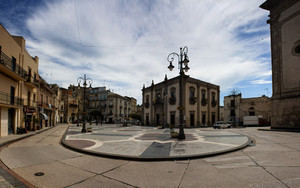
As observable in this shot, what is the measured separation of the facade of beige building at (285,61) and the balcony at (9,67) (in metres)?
30.1

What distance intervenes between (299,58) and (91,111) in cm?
6011

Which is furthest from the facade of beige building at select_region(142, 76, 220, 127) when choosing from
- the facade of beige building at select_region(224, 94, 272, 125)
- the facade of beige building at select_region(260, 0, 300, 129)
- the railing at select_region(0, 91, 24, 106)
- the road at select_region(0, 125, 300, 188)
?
the road at select_region(0, 125, 300, 188)

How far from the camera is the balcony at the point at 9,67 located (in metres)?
14.0

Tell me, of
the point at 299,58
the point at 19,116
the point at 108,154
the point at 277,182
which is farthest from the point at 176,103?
the point at 277,182

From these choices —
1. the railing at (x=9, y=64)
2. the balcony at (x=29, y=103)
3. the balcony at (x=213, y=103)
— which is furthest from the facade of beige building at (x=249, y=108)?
the railing at (x=9, y=64)

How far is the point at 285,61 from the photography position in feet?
69.7

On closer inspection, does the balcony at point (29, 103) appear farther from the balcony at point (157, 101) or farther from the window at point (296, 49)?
the window at point (296, 49)

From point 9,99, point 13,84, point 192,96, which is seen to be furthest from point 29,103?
point 192,96

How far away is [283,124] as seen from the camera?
68.5ft

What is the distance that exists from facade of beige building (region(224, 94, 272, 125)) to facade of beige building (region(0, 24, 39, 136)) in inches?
1732

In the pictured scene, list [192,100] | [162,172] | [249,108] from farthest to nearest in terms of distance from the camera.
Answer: [249,108], [192,100], [162,172]

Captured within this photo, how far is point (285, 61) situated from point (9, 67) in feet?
102

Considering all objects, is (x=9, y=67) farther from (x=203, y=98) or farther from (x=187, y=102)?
(x=203, y=98)

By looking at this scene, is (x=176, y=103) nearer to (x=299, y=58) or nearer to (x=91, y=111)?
(x=299, y=58)
